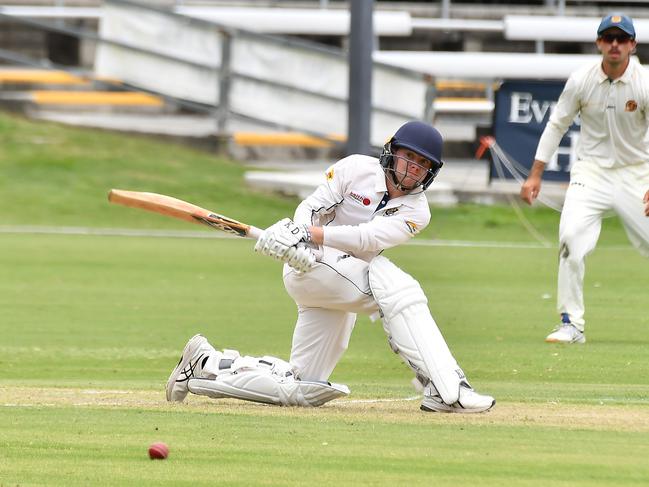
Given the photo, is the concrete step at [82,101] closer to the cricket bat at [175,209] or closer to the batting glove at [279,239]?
the cricket bat at [175,209]

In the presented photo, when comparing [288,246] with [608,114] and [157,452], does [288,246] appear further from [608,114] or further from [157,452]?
[608,114]

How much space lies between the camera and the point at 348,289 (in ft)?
A: 25.1

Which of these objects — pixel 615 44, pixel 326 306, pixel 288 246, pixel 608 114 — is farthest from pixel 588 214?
pixel 288 246

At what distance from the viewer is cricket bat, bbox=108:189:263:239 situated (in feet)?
26.0

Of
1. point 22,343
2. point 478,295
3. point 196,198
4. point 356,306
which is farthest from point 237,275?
point 356,306

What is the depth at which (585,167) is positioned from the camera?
10.9m

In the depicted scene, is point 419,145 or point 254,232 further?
point 254,232

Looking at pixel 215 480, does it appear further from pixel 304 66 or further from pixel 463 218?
pixel 304 66

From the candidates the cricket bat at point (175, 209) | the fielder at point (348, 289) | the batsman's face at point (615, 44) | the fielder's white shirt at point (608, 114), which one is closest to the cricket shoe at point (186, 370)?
the fielder at point (348, 289)

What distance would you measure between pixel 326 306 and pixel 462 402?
84cm

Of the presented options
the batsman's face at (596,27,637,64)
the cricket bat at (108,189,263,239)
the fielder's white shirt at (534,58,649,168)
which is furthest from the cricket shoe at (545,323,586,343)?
the cricket bat at (108,189,263,239)

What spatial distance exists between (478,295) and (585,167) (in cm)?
289

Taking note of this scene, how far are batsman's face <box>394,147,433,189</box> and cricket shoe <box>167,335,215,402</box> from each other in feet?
4.43

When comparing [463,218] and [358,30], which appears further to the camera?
[463,218]
